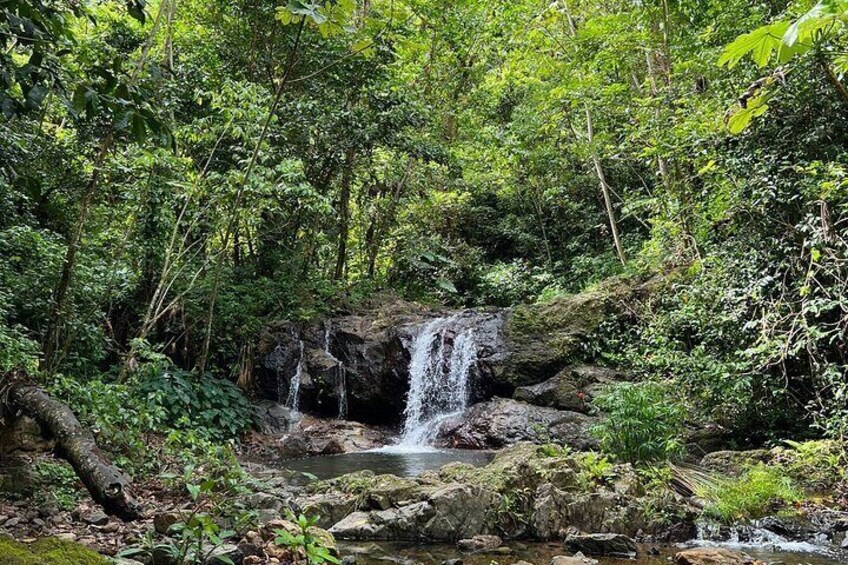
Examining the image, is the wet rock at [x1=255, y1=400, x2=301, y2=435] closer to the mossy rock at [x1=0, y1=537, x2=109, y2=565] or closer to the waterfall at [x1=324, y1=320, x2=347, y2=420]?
the waterfall at [x1=324, y1=320, x2=347, y2=420]

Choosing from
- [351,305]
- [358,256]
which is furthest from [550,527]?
[358,256]

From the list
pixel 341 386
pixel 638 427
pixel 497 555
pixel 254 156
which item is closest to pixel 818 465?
pixel 638 427

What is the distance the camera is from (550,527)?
537cm

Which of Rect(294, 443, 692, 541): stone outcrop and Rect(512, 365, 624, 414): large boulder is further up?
Answer: Rect(512, 365, 624, 414): large boulder

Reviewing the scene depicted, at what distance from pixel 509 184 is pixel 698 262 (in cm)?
942

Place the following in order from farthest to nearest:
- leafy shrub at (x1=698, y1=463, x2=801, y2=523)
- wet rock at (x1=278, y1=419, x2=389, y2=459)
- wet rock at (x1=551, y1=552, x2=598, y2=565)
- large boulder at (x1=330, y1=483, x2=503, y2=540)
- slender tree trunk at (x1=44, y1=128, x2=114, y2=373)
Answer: wet rock at (x1=278, y1=419, x2=389, y2=459), slender tree trunk at (x1=44, y1=128, x2=114, y2=373), leafy shrub at (x1=698, y1=463, x2=801, y2=523), large boulder at (x1=330, y1=483, x2=503, y2=540), wet rock at (x1=551, y1=552, x2=598, y2=565)

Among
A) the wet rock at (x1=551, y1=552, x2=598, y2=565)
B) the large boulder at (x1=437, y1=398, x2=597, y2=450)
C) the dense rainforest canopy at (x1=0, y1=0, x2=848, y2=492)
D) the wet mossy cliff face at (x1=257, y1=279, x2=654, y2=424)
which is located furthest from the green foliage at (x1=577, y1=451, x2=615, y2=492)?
the wet mossy cliff face at (x1=257, y1=279, x2=654, y2=424)

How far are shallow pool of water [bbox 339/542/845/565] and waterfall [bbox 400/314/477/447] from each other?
718cm

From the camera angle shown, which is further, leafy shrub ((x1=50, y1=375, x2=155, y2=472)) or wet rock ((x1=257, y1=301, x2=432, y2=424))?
wet rock ((x1=257, y1=301, x2=432, y2=424))

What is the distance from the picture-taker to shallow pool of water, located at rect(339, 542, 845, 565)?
461cm

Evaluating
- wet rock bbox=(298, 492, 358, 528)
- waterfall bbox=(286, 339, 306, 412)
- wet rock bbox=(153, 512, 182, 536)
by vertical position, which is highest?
waterfall bbox=(286, 339, 306, 412)

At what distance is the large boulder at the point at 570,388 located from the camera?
10844mm

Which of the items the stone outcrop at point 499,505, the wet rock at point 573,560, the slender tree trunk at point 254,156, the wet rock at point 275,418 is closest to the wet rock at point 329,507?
the stone outcrop at point 499,505

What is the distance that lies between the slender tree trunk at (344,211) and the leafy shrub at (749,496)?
29.9 feet
